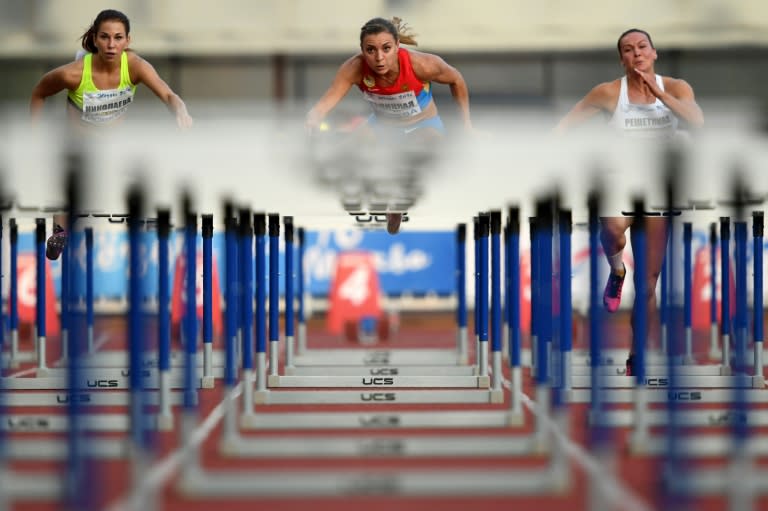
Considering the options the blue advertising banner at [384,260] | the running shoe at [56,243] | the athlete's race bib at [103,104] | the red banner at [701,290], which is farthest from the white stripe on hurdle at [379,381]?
the blue advertising banner at [384,260]

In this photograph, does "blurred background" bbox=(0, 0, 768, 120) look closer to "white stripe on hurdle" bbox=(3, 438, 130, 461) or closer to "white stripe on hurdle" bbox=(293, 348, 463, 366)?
"white stripe on hurdle" bbox=(293, 348, 463, 366)

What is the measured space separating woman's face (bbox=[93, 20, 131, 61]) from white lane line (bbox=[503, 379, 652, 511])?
2.15 m

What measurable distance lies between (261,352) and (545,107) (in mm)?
9086

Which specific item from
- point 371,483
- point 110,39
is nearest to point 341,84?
point 110,39

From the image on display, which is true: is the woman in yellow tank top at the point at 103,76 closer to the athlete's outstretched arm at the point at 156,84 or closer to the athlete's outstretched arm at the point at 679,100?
the athlete's outstretched arm at the point at 156,84

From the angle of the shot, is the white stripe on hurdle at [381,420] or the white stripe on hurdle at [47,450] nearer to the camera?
the white stripe on hurdle at [47,450]

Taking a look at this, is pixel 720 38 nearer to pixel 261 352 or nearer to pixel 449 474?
pixel 261 352

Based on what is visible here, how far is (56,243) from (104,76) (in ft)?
2.60

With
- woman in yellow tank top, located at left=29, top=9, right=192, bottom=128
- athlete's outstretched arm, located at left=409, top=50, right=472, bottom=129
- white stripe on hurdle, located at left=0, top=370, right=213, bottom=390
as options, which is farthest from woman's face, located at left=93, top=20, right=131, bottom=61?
white stripe on hurdle, located at left=0, top=370, right=213, bottom=390

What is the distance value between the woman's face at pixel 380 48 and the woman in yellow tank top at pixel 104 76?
2.59ft

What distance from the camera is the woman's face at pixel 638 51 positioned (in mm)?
4531

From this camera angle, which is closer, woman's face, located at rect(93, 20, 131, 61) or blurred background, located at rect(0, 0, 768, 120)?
woman's face, located at rect(93, 20, 131, 61)

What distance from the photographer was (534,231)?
4148mm

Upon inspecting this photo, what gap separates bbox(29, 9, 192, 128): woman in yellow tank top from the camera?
14.5ft
